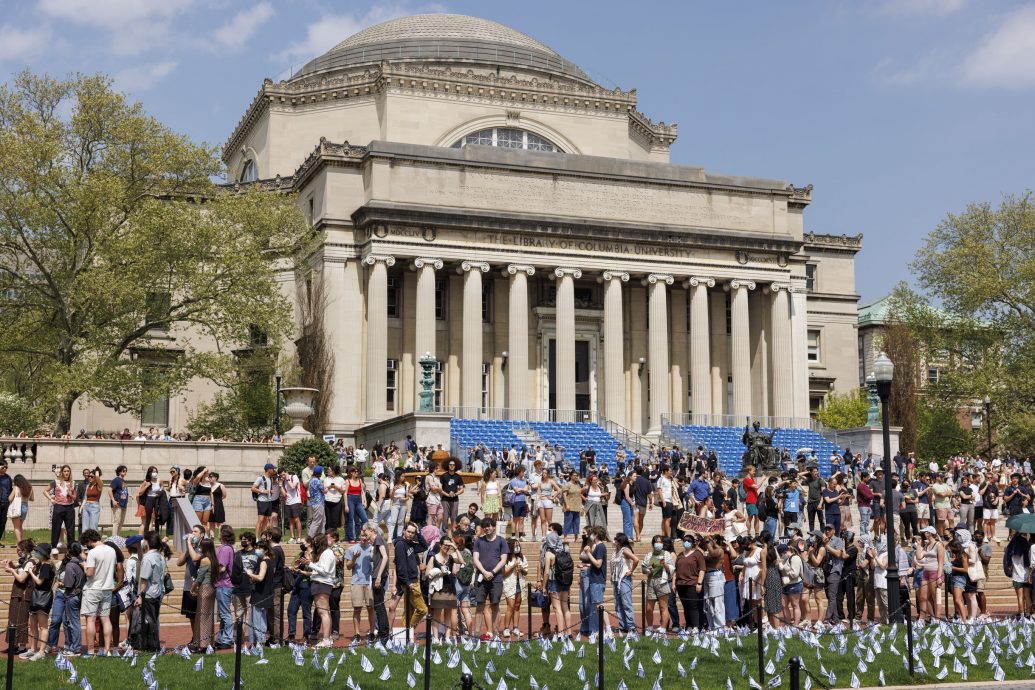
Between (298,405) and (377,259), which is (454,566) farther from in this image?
(377,259)

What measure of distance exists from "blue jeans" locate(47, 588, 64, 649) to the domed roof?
53396 mm

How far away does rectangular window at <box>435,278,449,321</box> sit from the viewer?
5953 cm

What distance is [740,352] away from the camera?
60.3m

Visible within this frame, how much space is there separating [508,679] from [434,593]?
148 inches

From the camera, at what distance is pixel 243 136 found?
73000mm

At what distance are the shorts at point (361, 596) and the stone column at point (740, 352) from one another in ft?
→ 137

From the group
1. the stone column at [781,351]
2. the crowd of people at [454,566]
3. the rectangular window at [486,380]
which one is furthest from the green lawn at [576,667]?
the stone column at [781,351]

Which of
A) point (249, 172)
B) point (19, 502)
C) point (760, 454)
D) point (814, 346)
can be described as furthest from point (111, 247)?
point (814, 346)

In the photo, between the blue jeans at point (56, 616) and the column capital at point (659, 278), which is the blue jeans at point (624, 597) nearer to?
the blue jeans at point (56, 616)

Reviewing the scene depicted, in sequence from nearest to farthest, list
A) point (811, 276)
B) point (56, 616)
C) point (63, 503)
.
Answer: point (56, 616), point (63, 503), point (811, 276)

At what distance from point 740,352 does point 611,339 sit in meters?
6.42

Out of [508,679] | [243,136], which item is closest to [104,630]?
[508,679]

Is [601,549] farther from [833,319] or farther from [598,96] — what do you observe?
[833,319]

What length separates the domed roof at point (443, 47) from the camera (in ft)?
230
